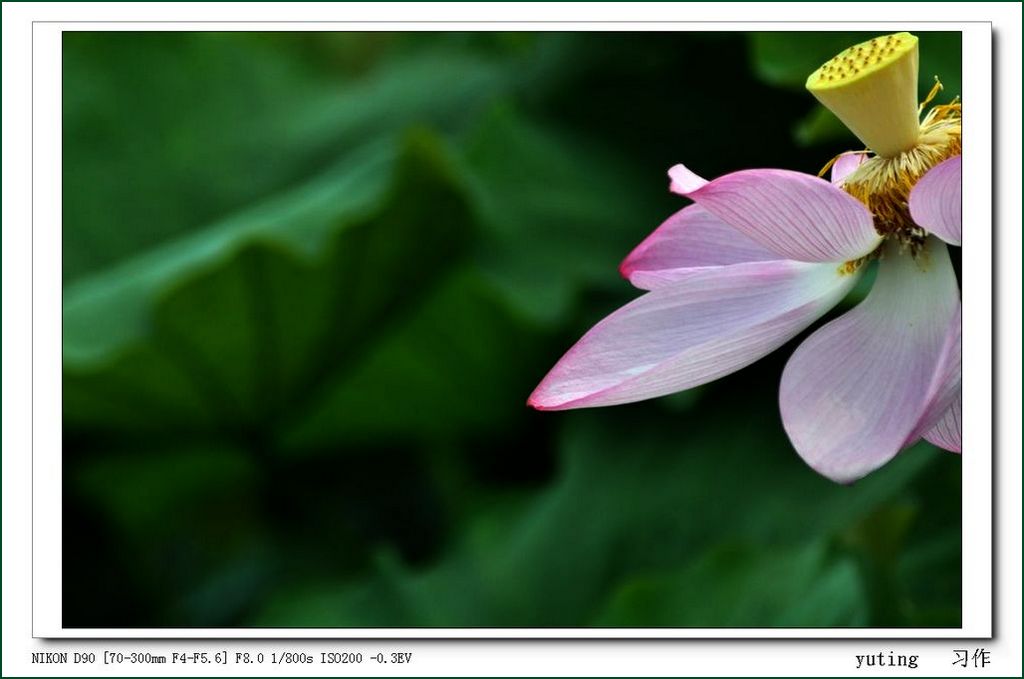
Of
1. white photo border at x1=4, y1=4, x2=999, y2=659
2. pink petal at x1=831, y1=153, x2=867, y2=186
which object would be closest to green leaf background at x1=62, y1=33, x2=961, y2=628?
white photo border at x1=4, y1=4, x2=999, y2=659

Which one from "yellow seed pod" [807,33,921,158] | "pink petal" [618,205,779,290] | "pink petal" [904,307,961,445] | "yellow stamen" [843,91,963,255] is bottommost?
"pink petal" [904,307,961,445]

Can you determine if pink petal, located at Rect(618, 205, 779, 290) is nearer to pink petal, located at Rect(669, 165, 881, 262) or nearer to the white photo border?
pink petal, located at Rect(669, 165, 881, 262)

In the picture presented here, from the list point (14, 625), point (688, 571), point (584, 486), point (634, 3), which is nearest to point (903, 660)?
point (688, 571)

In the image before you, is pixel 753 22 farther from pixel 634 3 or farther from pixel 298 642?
pixel 298 642

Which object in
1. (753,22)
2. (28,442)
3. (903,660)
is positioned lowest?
(903,660)

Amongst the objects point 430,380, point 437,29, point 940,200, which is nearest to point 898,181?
point 940,200

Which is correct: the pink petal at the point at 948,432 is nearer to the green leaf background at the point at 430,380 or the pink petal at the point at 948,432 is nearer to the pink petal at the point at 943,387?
the pink petal at the point at 943,387

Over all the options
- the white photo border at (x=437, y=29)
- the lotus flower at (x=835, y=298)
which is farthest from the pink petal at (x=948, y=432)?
the white photo border at (x=437, y=29)

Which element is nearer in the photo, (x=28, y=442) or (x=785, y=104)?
(x=28, y=442)
